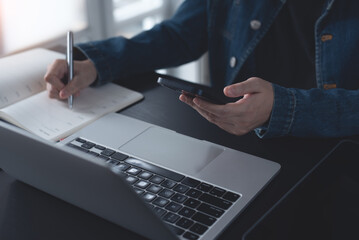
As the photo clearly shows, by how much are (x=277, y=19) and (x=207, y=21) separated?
0.67 feet

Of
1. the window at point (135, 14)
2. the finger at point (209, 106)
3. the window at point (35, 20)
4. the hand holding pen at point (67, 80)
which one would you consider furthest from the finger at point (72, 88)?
the window at point (135, 14)

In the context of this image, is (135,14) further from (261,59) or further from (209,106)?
(209,106)

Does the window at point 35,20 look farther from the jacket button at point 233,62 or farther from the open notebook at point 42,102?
the jacket button at point 233,62

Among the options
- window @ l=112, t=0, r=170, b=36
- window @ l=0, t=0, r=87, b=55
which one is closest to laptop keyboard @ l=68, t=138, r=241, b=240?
window @ l=0, t=0, r=87, b=55

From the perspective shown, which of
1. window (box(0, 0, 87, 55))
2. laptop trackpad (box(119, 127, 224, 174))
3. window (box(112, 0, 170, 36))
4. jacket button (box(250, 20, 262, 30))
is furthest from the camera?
window (box(112, 0, 170, 36))

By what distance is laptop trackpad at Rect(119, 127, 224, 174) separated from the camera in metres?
0.76

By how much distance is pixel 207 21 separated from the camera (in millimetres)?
1271

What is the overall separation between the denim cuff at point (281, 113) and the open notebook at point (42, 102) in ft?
1.08

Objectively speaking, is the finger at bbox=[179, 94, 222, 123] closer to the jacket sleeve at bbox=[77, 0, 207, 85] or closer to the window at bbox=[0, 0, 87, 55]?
the jacket sleeve at bbox=[77, 0, 207, 85]

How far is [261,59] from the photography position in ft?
4.02

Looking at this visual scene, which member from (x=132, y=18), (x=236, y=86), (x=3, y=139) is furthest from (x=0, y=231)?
(x=132, y=18)

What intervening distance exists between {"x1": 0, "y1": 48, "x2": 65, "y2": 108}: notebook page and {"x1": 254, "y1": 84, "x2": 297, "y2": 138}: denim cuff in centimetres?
55

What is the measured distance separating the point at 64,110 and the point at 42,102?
68 mm

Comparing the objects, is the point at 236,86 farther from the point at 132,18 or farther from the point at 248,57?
the point at 132,18
